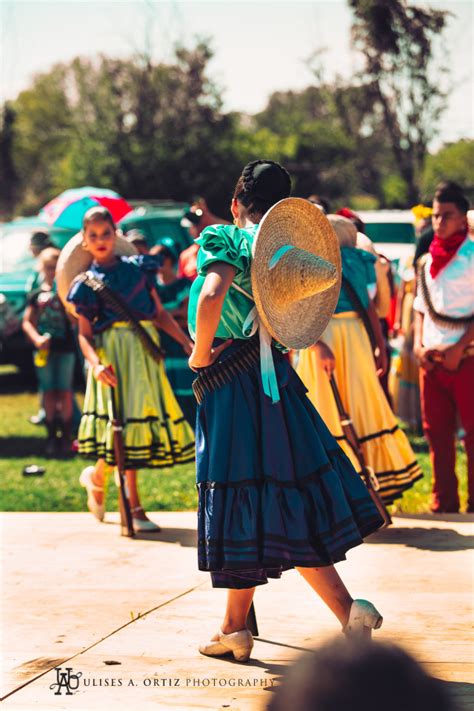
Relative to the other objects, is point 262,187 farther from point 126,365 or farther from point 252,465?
point 126,365

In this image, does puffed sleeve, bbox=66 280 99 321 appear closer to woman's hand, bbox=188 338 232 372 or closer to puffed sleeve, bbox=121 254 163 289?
puffed sleeve, bbox=121 254 163 289

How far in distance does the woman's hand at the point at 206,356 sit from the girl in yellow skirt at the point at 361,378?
94.1 inches

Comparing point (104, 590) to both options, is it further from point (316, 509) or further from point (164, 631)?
point (316, 509)

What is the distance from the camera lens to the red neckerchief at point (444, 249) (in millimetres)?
7320

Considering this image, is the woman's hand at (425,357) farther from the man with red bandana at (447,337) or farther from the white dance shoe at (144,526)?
the white dance shoe at (144,526)

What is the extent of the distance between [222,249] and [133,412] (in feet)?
9.59

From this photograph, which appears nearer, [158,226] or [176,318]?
[176,318]

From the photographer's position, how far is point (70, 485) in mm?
9664

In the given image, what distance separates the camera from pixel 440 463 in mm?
7629

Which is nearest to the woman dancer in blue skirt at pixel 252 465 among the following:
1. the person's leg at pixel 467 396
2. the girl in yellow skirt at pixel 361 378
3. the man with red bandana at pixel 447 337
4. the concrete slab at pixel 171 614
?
the concrete slab at pixel 171 614

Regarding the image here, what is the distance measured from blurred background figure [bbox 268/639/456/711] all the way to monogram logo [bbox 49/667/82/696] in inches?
110

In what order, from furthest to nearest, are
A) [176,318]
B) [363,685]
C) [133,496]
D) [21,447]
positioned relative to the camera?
[21,447]
[176,318]
[133,496]
[363,685]

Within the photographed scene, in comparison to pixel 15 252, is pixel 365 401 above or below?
below

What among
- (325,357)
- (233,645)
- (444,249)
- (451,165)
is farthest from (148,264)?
(451,165)
